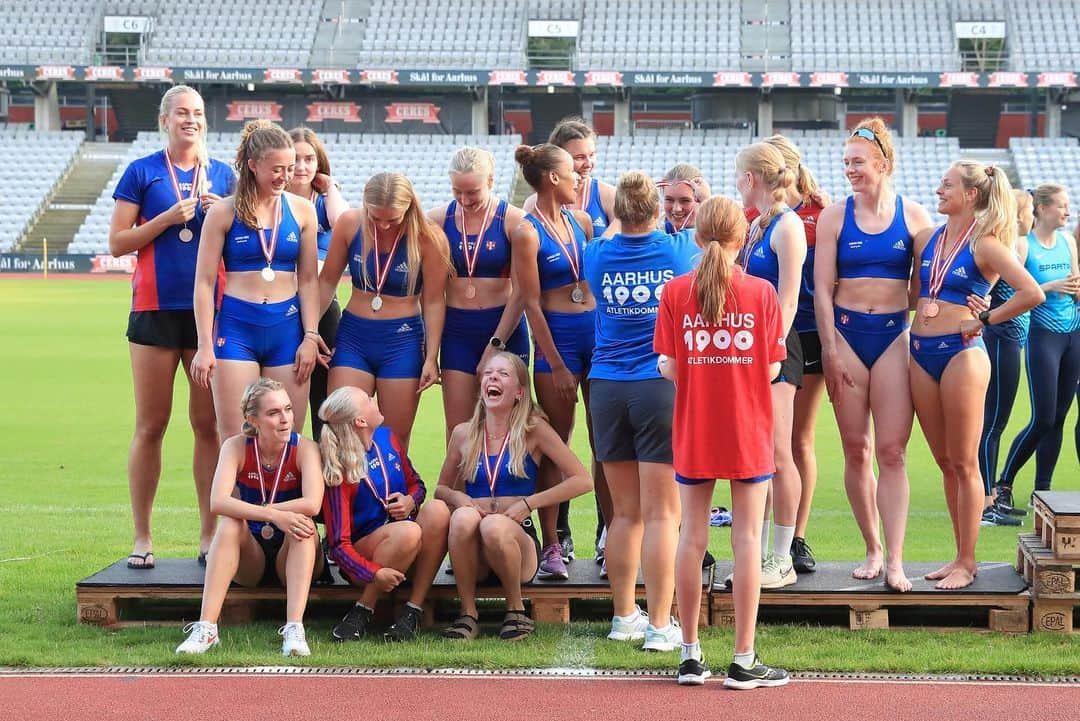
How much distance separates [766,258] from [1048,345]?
3349mm

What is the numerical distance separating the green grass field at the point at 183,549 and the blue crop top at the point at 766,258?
1.47 m

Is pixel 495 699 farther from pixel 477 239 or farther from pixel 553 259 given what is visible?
pixel 477 239

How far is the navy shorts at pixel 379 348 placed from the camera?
612cm

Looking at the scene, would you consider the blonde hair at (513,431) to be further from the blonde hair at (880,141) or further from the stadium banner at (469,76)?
the stadium banner at (469,76)

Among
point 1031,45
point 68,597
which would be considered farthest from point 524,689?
point 1031,45

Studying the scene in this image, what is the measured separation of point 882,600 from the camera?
5539mm

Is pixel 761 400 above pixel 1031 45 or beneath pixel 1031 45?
beneath

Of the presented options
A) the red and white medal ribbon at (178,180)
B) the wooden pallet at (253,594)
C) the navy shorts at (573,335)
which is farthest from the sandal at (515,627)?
the red and white medal ribbon at (178,180)

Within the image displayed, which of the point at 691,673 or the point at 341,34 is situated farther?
the point at 341,34

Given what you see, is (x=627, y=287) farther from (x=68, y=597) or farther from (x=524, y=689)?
(x=68, y=597)

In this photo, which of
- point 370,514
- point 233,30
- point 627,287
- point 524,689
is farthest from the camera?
point 233,30

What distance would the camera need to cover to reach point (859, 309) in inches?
227

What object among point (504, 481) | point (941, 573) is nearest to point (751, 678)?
point (941, 573)

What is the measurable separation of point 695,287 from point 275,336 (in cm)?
213
